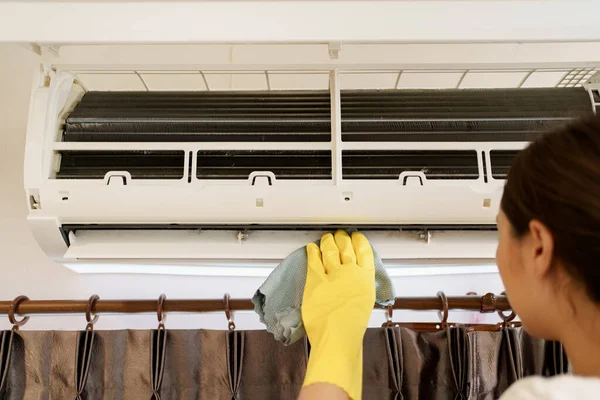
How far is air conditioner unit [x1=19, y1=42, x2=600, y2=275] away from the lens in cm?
73

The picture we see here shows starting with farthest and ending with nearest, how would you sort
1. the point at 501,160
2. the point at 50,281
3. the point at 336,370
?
the point at 50,281, the point at 501,160, the point at 336,370

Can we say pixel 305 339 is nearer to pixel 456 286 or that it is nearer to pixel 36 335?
pixel 36 335

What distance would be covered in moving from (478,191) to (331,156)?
0.72 ft

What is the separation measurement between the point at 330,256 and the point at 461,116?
307mm

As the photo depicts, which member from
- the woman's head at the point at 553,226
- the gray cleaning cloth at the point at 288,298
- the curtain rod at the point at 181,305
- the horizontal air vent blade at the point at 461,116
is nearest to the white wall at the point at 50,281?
the curtain rod at the point at 181,305

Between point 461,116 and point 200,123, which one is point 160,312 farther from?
point 461,116

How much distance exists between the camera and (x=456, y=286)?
1284 mm

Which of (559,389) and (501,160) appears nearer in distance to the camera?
(559,389)

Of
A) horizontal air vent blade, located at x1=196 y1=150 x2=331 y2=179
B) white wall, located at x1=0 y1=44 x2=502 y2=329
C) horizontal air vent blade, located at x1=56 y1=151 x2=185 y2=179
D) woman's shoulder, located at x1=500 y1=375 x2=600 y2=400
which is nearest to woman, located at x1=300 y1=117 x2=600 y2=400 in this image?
woman's shoulder, located at x1=500 y1=375 x2=600 y2=400

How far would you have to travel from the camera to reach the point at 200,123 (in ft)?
2.63

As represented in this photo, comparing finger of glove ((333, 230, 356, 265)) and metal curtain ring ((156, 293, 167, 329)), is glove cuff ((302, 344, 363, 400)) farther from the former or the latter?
metal curtain ring ((156, 293, 167, 329))

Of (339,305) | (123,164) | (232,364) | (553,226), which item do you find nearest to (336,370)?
(339,305)

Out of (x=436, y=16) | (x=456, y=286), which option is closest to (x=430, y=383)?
(x=456, y=286)

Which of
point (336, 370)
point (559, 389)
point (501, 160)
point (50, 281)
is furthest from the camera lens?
point (50, 281)
